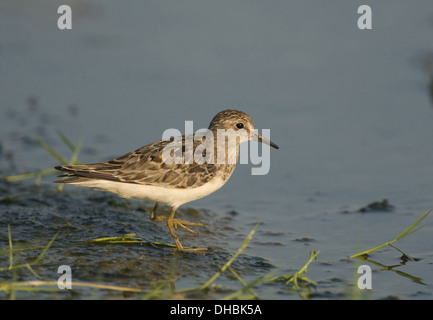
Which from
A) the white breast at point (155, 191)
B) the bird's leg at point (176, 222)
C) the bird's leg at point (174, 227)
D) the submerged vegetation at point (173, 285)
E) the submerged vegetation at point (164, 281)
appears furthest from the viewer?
the bird's leg at point (176, 222)

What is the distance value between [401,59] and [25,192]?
318 inches

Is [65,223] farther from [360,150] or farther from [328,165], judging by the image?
[360,150]

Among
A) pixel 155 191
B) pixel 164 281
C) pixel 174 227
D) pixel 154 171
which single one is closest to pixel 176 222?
pixel 174 227

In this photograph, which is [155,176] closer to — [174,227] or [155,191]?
[155,191]

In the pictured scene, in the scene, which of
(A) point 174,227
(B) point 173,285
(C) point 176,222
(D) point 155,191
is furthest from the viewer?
(A) point 174,227

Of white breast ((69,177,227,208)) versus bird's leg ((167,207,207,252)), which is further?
white breast ((69,177,227,208))

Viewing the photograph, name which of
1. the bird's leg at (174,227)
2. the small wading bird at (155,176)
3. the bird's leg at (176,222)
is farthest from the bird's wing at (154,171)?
the bird's leg at (176,222)

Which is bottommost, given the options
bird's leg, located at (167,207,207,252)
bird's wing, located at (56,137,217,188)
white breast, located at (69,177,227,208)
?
bird's leg, located at (167,207,207,252)

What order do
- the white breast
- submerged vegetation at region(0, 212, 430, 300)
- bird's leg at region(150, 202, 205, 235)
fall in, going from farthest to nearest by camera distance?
bird's leg at region(150, 202, 205, 235) < the white breast < submerged vegetation at region(0, 212, 430, 300)

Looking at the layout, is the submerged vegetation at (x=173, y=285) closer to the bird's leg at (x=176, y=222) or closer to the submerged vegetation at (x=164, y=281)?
the submerged vegetation at (x=164, y=281)

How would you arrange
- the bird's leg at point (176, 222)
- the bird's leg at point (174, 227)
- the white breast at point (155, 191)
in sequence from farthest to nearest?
the bird's leg at point (176, 222), the white breast at point (155, 191), the bird's leg at point (174, 227)

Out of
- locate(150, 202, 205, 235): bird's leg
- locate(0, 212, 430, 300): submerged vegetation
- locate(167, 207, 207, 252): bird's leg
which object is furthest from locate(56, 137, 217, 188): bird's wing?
locate(0, 212, 430, 300): submerged vegetation

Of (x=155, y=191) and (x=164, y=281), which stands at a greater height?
(x=155, y=191)

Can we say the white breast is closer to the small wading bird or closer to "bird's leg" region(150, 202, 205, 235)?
the small wading bird
